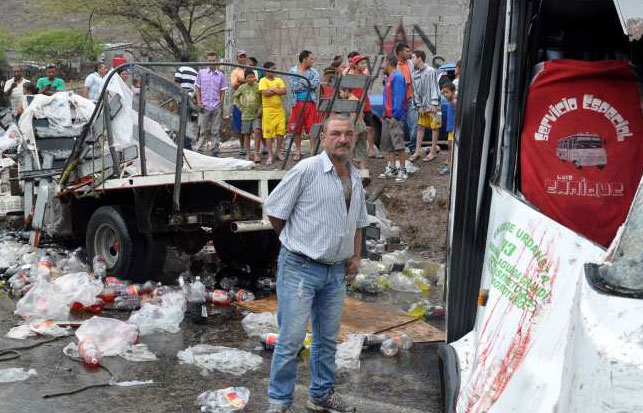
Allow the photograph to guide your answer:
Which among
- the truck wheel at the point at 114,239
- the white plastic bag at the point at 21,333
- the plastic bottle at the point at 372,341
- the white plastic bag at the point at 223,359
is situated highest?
the truck wheel at the point at 114,239

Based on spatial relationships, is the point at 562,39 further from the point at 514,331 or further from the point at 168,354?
the point at 168,354

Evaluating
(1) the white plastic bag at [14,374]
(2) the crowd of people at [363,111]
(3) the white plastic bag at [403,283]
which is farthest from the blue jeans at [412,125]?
(1) the white plastic bag at [14,374]

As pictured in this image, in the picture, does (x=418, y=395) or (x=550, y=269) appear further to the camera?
(x=418, y=395)

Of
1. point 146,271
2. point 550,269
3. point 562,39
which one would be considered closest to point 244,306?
point 146,271

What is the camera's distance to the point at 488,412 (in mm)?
3486

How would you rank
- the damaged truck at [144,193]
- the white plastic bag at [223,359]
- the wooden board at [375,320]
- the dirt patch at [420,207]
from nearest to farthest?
1. the white plastic bag at [223,359]
2. the wooden board at [375,320]
3. the damaged truck at [144,193]
4. the dirt patch at [420,207]

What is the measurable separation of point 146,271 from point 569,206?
5.47 metres

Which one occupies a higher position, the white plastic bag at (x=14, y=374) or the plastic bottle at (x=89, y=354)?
the plastic bottle at (x=89, y=354)

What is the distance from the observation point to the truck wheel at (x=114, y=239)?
8.75m

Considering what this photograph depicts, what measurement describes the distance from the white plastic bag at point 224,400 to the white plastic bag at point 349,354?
98 cm

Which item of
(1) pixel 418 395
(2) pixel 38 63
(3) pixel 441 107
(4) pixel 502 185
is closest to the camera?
(4) pixel 502 185

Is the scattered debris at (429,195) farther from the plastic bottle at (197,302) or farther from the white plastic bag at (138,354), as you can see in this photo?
the white plastic bag at (138,354)

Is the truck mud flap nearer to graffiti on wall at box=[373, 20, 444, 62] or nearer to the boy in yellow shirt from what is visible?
the boy in yellow shirt

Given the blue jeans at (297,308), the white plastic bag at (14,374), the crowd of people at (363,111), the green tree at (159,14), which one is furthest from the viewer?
the green tree at (159,14)
